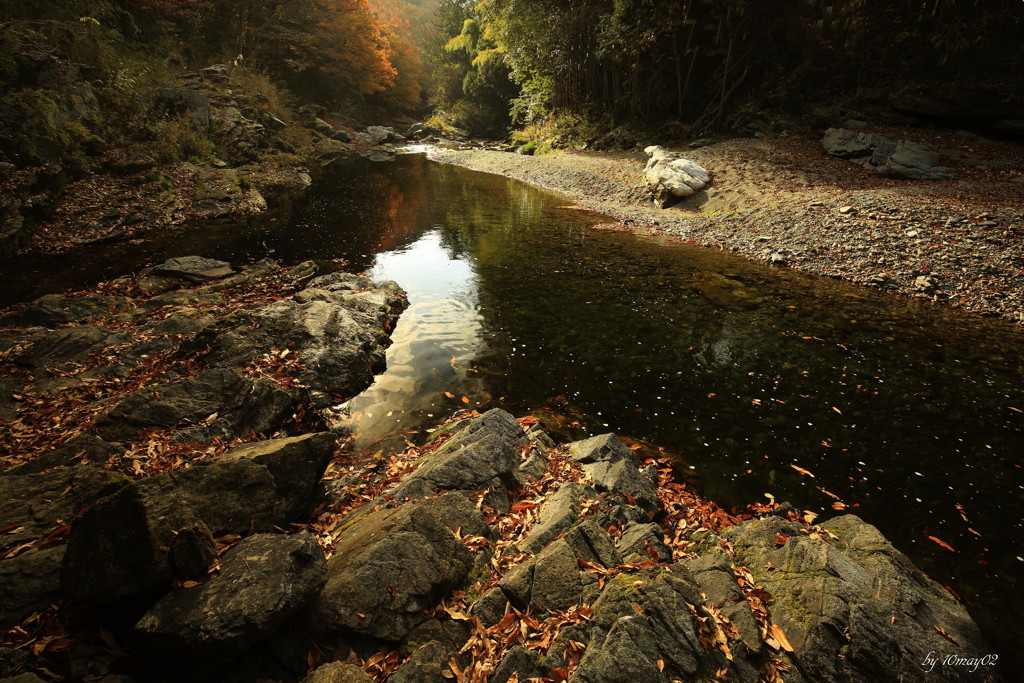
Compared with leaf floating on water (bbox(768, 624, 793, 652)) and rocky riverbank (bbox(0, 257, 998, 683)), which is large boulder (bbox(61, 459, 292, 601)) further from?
leaf floating on water (bbox(768, 624, 793, 652))

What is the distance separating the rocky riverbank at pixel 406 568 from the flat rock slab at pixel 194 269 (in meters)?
6.55

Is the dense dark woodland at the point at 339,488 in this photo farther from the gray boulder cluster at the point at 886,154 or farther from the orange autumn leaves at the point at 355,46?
the orange autumn leaves at the point at 355,46

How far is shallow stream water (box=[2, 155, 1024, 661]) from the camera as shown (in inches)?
222

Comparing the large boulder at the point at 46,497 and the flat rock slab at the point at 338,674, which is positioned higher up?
the large boulder at the point at 46,497

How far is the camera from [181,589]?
2889mm

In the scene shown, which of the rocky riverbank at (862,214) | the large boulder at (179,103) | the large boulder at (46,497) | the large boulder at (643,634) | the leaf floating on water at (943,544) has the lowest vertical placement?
the leaf floating on water at (943,544)

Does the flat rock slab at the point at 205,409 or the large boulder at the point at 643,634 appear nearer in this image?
the large boulder at the point at 643,634

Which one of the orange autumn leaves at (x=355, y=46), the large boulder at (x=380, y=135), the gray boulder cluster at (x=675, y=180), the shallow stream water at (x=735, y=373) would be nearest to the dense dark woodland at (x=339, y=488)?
the shallow stream water at (x=735, y=373)

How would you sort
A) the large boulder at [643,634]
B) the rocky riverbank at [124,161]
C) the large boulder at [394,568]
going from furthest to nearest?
the rocky riverbank at [124,161]
the large boulder at [394,568]
the large boulder at [643,634]

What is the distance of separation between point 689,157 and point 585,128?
45.6 feet

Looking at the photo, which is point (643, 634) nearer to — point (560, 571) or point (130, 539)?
point (560, 571)

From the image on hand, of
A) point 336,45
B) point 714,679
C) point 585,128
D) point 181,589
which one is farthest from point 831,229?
point 336,45

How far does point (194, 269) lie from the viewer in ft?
40.0

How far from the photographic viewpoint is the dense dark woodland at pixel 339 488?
9.70 feet
